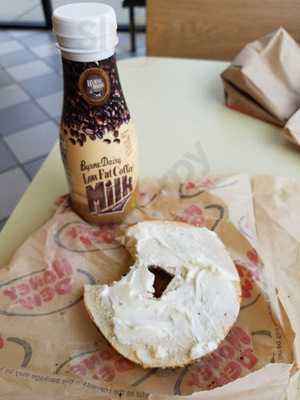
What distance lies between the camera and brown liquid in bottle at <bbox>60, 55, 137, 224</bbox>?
46 cm

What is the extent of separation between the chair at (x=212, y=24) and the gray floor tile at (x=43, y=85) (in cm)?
127

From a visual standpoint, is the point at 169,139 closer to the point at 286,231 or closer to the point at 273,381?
the point at 286,231

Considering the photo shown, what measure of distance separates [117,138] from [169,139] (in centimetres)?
29

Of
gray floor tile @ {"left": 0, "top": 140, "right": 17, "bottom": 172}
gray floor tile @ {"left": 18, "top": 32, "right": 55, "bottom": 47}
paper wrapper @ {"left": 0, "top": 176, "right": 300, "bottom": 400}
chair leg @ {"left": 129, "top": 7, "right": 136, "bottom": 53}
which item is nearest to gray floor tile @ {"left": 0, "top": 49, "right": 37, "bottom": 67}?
gray floor tile @ {"left": 18, "top": 32, "right": 55, "bottom": 47}

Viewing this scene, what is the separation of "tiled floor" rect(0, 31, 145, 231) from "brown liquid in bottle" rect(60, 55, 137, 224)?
1041 mm

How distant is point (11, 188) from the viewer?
171 centimetres

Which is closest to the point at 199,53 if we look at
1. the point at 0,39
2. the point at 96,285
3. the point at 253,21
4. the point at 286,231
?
the point at 253,21

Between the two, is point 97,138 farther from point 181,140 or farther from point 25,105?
point 25,105

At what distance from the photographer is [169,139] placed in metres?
0.78

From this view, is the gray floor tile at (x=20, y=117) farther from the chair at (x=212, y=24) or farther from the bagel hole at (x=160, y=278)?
the bagel hole at (x=160, y=278)

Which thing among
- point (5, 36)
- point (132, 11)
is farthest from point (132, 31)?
point (5, 36)

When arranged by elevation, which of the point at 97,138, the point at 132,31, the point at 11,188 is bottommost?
the point at 11,188

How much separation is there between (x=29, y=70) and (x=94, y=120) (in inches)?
88.0

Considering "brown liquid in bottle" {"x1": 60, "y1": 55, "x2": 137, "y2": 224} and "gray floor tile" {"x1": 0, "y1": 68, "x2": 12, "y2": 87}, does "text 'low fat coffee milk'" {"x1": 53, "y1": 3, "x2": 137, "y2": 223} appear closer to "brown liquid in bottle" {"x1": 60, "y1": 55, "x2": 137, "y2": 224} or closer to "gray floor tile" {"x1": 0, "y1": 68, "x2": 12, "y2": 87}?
"brown liquid in bottle" {"x1": 60, "y1": 55, "x2": 137, "y2": 224}
